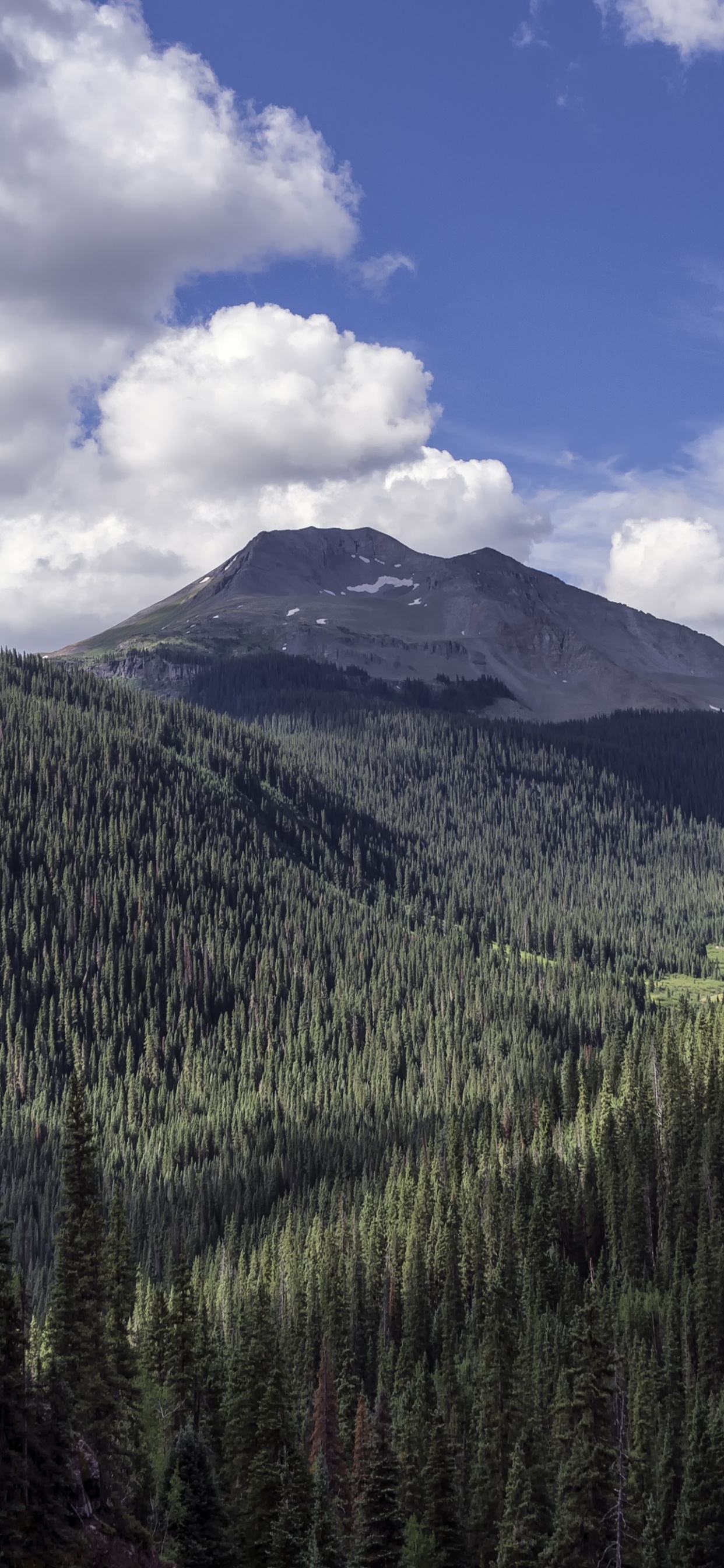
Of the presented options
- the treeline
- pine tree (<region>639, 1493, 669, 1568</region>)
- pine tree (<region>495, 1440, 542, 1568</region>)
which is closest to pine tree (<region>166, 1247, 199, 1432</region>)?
the treeline

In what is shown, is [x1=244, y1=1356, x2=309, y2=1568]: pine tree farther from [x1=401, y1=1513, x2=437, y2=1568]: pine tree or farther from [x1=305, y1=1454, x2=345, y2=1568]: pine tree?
[x1=401, y1=1513, x2=437, y2=1568]: pine tree

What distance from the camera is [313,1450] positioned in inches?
3113

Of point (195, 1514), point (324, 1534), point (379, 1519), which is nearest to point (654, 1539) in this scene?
point (379, 1519)

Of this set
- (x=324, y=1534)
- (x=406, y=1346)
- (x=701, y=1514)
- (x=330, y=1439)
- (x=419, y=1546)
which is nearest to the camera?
(x=324, y=1534)

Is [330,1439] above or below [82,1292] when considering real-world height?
below

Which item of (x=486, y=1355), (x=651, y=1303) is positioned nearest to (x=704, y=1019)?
(x=651, y=1303)

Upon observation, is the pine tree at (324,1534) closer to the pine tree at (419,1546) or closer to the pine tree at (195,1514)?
the pine tree at (195,1514)

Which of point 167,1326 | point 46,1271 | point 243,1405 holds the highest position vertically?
point 167,1326

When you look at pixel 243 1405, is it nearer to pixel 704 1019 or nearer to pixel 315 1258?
pixel 315 1258

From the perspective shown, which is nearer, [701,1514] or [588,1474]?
[588,1474]

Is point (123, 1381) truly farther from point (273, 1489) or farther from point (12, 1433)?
point (273, 1489)

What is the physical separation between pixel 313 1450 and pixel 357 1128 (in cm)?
11832

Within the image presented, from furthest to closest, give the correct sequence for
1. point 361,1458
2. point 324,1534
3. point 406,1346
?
point 406,1346, point 361,1458, point 324,1534

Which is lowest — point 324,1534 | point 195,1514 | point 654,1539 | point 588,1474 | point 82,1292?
point 654,1539
